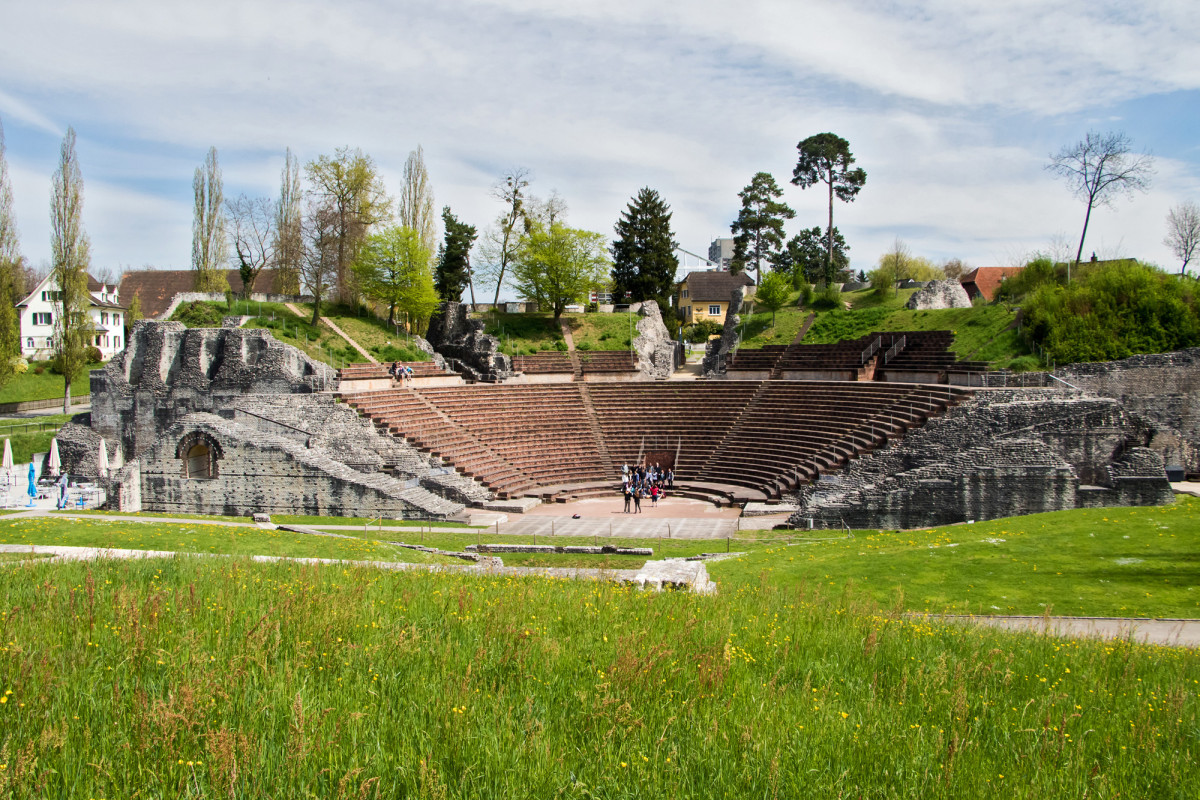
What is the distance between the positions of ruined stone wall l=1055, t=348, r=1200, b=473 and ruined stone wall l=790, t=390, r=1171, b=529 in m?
2.41

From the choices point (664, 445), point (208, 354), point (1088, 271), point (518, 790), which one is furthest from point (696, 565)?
point (1088, 271)

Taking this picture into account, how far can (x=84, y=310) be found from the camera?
44344mm

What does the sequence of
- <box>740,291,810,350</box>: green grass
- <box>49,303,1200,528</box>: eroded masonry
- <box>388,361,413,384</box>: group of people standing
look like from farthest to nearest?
<box>740,291,810,350</box>: green grass, <box>388,361,413,384</box>: group of people standing, <box>49,303,1200,528</box>: eroded masonry

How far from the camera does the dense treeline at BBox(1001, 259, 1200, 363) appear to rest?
27.6 meters

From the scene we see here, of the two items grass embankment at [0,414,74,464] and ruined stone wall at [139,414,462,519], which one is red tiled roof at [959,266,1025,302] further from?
grass embankment at [0,414,74,464]

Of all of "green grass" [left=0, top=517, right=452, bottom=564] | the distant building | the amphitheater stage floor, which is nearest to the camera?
"green grass" [left=0, top=517, right=452, bottom=564]

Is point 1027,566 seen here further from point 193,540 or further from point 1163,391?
point 1163,391

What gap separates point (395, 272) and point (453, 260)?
32.8 feet

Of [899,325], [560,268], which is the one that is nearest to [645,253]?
[560,268]

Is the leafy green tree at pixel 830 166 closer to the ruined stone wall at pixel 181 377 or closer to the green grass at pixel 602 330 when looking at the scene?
the green grass at pixel 602 330

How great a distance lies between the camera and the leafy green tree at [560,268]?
4597 cm

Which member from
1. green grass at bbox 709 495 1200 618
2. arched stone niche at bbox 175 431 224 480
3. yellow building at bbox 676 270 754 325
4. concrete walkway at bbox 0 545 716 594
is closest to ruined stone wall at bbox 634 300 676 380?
yellow building at bbox 676 270 754 325

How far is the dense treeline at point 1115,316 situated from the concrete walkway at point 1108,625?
20691mm

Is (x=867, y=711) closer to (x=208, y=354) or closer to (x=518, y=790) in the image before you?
(x=518, y=790)
